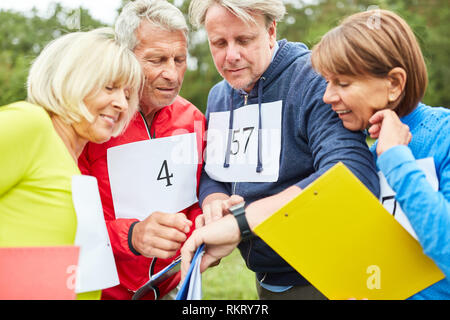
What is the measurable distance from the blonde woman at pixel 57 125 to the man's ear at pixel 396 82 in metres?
0.98

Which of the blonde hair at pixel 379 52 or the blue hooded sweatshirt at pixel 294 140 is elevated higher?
the blonde hair at pixel 379 52

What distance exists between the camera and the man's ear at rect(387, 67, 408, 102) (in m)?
1.58

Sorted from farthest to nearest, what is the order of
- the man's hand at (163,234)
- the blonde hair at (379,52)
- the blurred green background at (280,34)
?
the blurred green background at (280,34)
the man's hand at (163,234)
the blonde hair at (379,52)

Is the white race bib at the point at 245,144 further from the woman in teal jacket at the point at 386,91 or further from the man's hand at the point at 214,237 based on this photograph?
the man's hand at the point at 214,237

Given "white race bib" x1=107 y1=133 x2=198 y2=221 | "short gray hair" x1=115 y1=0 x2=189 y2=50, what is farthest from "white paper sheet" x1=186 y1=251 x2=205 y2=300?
"short gray hair" x1=115 y1=0 x2=189 y2=50

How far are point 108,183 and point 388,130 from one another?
1.28 meters

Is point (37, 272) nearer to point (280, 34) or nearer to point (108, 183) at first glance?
point (108, 183)

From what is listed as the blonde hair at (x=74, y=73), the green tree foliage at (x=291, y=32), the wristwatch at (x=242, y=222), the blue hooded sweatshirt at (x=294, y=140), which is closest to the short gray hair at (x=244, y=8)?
the blue hooded sweatshirt at (x=294, y=140)

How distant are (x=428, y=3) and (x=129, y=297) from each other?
33.5 meters

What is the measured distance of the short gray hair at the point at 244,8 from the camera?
1984mm

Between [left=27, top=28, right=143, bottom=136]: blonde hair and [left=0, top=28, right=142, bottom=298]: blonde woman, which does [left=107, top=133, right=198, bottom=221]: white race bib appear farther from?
[left=27, top=28, right=143, bottom=136]: blonde hair

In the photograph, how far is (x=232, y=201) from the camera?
1750 mm

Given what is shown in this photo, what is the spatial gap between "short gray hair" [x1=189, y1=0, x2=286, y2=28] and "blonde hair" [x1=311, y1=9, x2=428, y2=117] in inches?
19.5

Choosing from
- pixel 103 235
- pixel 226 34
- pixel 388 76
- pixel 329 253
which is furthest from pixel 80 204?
pixel 388 76
